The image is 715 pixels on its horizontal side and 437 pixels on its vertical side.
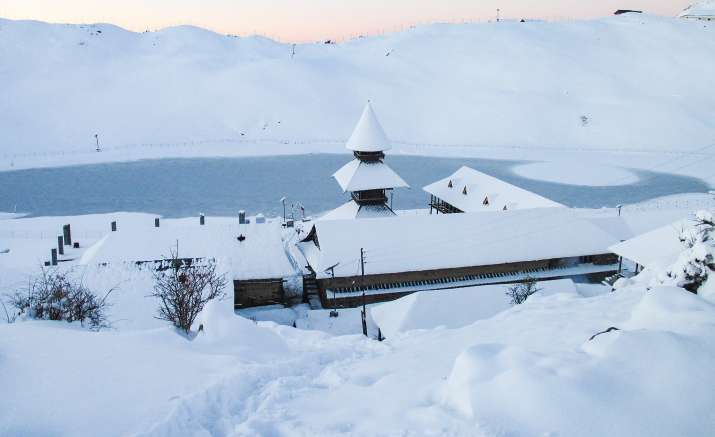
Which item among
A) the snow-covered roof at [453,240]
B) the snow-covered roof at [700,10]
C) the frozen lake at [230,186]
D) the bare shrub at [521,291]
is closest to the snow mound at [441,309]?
the bare shrub at [521,291]

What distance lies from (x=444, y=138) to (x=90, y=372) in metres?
67.7

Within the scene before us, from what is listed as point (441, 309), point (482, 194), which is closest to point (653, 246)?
point (441, 309)

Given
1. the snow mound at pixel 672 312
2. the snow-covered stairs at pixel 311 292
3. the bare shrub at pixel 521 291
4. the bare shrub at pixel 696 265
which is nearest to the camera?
the snow mound at pixel 672 312

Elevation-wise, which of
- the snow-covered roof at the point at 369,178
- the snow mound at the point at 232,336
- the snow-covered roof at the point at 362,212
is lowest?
the snow mound at the point at 232,336

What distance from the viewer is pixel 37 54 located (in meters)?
95.4

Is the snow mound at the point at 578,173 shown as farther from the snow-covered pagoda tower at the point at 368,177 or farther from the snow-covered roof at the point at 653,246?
the snow-covered roof at the point at 653,246

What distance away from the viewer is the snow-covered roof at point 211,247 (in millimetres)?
23094

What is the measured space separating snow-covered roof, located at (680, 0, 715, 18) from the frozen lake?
106061mm

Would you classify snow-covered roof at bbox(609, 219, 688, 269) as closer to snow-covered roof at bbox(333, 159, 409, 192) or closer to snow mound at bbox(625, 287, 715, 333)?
snow-covered roof at bbox(333, 159, 409, 192)

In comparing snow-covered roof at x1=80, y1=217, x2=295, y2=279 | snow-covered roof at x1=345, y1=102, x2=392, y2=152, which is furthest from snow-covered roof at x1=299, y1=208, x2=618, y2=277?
snow-covered roof at x1=345, y1=102, x2=392, y2=152

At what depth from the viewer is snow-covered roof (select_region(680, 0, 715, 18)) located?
136750 mm

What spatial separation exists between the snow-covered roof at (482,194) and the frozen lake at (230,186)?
5835 mm

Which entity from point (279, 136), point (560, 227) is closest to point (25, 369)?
point (560, 227)

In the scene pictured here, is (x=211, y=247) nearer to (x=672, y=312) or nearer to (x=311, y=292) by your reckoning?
(x=311, y=292)
